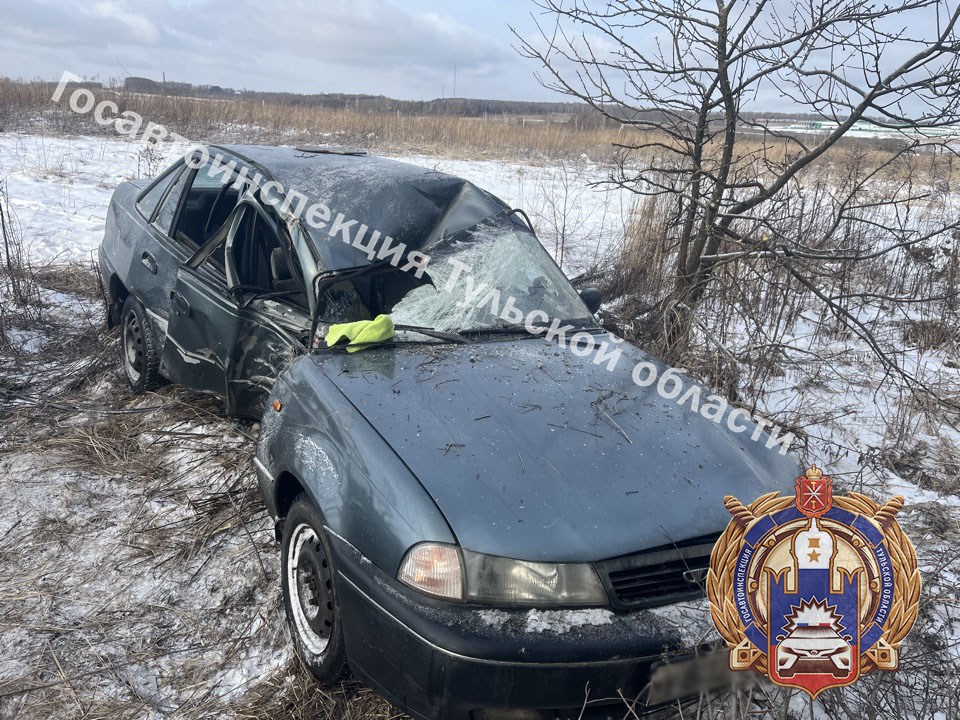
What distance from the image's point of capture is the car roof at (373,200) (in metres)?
3.21

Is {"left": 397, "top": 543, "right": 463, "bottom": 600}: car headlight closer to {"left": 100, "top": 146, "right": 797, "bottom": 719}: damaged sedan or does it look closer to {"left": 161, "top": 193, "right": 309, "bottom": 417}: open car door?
{"left": 100, "top": 146, "right": 797, "bottom": 719}: damaged sedan

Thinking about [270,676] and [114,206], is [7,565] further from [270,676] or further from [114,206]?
[114,206]

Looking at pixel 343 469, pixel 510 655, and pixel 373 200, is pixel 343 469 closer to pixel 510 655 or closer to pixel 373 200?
pixel 510 655

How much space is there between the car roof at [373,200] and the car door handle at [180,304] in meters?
0.83

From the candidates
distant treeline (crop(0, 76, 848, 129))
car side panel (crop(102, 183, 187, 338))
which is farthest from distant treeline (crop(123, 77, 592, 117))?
car side panel (crop(102, 183, 187, 338))

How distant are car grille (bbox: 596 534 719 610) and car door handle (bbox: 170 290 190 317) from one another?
2.72 meters

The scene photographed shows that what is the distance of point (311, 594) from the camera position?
2490mm

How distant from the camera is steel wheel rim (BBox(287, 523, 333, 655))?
7.75 ft

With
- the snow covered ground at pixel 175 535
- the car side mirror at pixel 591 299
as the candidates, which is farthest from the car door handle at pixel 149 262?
the car side mirror at pixel 591 299

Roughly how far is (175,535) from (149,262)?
185cm

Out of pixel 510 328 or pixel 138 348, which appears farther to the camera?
pixel 138 348

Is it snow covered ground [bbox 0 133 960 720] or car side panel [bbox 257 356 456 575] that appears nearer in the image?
car side panel [bbox 257 356 456 575]

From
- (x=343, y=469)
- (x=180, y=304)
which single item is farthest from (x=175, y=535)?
(x=343, y=469)

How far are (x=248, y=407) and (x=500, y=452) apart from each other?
163 cm
